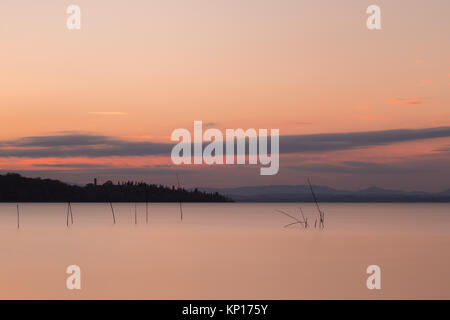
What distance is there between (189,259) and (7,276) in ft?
26.0

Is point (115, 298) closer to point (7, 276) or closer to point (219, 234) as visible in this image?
point (7, 276)

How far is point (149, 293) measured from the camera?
1812 centimetres

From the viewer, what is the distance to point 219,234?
42.9 metres

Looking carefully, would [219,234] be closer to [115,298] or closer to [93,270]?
[93,270]
